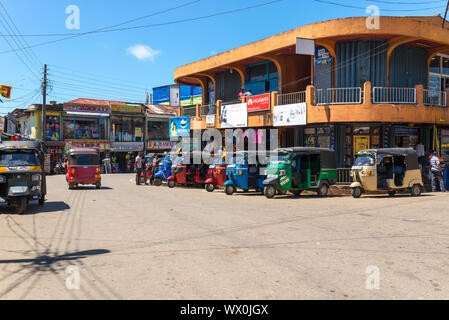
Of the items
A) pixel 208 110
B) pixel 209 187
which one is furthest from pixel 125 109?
pixel 209 187

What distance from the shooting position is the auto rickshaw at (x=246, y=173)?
17500 millimetres

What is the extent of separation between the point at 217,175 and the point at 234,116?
829 cm

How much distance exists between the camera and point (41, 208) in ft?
43.8

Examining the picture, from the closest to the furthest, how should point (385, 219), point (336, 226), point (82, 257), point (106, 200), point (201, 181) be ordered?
1. point (82, 257)
2. point (336, 226)
3. point (385, 219)
4. point (106, 200)
5. point (201, 181)

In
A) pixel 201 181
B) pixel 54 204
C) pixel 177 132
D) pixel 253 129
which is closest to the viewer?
pixel 54 204

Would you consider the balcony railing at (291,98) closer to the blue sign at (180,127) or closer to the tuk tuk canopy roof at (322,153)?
the tuk tuk canopy roof at (322,153)

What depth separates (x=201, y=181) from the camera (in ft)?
70.2

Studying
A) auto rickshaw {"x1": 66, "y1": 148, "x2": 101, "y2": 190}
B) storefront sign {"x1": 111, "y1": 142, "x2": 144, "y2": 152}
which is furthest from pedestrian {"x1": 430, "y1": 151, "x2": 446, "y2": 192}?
storefront sign {"x1": 111, "y1": 142, "x2": 144, "y2": 152}

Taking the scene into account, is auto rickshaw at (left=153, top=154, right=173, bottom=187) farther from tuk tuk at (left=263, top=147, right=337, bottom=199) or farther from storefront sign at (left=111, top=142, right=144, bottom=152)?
storefront sign at (left=111, top=142, right=144, bottom=152)

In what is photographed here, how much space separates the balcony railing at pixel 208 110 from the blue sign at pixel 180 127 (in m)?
1.41

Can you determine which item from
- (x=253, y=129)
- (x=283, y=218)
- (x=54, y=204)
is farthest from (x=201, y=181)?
(x=283, y=218)

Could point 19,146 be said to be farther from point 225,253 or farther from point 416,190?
point 416,190

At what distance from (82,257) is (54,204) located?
8644mm
